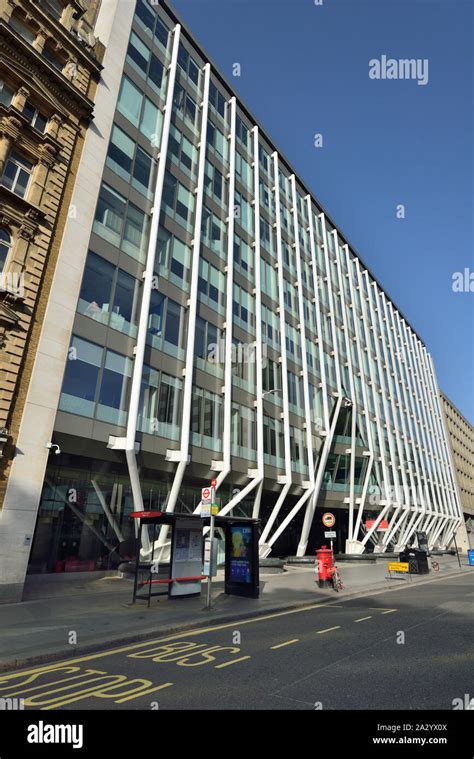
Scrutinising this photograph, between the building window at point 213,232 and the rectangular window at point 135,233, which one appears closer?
the rectangular window at point 135,233

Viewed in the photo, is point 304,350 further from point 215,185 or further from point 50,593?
point 50,593

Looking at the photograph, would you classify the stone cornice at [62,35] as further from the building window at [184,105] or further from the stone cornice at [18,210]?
the stone cornice at [18,210]

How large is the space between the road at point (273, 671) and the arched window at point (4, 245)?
13461 millimetres

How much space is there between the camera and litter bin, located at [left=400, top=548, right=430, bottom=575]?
84.4ft

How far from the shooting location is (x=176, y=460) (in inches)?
803

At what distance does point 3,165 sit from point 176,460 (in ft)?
45.4

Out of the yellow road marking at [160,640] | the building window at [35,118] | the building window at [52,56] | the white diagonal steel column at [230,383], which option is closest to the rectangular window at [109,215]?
the building window at [35,118]

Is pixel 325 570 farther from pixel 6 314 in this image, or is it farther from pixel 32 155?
pixel 32 155

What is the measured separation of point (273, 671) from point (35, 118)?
21.2 meters

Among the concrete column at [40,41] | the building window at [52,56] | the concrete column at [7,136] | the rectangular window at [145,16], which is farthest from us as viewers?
the rectangular window at [145,16]

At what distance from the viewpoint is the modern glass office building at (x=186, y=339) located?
1798cm

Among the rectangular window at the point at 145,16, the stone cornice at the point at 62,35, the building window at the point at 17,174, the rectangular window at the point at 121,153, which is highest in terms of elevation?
the rectangular window at the point at 145,16

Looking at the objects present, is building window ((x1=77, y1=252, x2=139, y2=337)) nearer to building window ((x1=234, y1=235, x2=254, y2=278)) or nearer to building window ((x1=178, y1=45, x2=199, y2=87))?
building window ((x1=234, y1=235, x2=254, y2=278))
